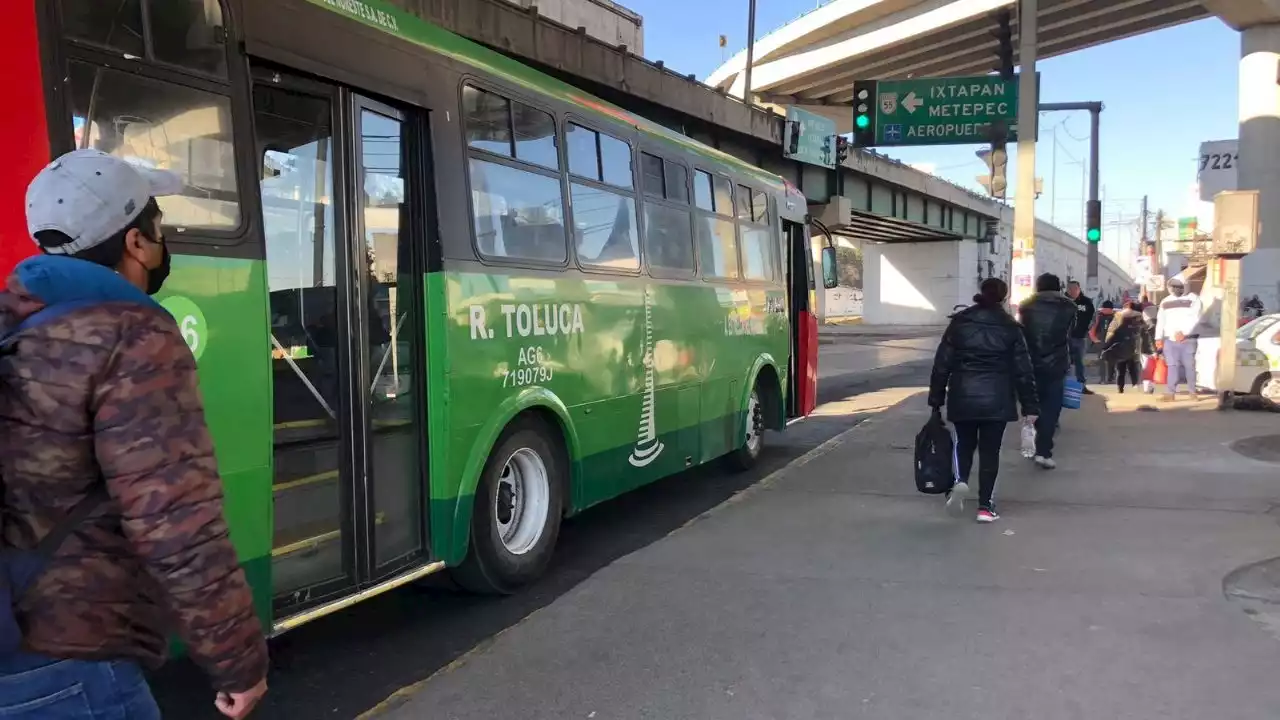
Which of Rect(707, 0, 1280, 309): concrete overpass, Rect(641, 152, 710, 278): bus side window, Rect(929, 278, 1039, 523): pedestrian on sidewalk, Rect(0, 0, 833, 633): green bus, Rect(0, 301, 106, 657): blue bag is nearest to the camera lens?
Rect(0, 301, 106, 657): blue bag

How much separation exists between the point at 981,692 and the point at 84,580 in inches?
135

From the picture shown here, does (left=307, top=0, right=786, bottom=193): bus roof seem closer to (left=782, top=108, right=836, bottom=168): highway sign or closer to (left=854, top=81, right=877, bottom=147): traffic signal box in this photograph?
(left=854, top=81, right=877, bottom=147): traffic signal box

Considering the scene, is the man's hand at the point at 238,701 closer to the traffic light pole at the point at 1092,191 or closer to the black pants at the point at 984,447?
the black pants at the point at 984,447

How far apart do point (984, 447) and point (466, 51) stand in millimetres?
4496

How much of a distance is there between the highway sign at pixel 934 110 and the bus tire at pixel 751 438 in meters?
7.91

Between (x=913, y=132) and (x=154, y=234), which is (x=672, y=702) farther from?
(x=913, y=132)

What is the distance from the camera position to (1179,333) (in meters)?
13.6

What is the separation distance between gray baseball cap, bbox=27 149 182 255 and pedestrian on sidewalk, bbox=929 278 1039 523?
5756 mm

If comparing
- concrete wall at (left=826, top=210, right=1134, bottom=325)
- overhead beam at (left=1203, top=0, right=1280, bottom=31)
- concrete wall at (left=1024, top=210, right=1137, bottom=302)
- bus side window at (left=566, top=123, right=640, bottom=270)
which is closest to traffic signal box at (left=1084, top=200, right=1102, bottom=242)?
overhead beam at (left=1203, top=0, right=1280, bottom=31)

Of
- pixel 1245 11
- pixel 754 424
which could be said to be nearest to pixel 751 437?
pixel 754 424

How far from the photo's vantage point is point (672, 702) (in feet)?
12.8

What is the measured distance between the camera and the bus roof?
4609mm

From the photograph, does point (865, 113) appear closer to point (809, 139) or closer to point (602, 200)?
point (809, 139)

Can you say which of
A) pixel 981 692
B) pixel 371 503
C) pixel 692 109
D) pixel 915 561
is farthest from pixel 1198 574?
pixel 692 109
